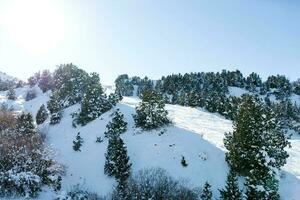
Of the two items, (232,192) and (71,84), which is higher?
(71,84)

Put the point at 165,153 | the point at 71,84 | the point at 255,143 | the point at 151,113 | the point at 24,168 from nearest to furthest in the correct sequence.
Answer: the point at 24,168, the point at 255,143, the point at 165,153, the point at 151,113, the point at 71,84

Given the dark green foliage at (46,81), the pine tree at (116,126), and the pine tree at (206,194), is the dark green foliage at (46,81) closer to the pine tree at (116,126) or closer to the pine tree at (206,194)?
the pine tree at (116,126)

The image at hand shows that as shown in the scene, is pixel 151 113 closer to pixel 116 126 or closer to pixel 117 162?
pixel 116 126

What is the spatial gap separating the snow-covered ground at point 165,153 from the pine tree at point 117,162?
1.58m

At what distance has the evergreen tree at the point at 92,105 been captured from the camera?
8294 centimetres

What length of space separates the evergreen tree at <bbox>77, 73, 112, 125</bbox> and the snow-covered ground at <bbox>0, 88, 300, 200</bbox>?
1881 millimetres

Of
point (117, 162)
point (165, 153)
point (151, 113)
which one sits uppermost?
point (151, 113)

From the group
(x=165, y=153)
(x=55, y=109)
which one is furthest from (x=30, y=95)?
(x=165, y=153)

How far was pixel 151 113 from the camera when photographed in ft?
236

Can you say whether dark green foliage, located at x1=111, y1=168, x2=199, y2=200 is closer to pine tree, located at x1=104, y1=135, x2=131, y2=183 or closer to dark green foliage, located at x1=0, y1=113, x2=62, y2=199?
pine tree, located at x1=104, y1=135, x2=131, y2=183

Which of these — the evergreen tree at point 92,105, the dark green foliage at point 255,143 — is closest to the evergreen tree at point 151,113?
the evergreen tree at point 92,105

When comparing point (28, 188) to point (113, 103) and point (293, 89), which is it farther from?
point (293, 89)

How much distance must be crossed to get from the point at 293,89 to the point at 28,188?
139 meters

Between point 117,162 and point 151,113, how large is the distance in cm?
1509
